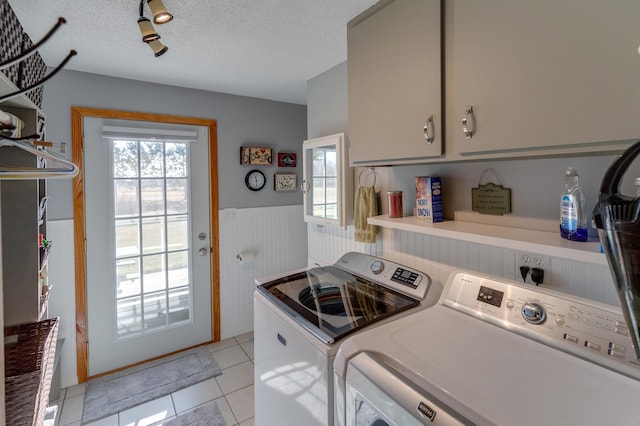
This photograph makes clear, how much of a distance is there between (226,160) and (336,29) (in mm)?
1654

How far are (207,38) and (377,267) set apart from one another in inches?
63.9

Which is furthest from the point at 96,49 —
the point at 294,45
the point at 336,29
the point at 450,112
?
the point at 450,112

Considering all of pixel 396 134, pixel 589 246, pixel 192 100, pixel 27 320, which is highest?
pixel 192 100

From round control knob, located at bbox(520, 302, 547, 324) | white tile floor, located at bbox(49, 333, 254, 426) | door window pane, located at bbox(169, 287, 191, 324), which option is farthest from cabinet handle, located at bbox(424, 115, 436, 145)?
door window pane, located at bbox(169, 287, 191, 324)

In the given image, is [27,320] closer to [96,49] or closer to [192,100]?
[96,49]

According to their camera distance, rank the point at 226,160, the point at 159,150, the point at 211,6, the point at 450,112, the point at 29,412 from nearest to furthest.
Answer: the point at 29,412, the point at 450,112, the point at 211,6, the point at 159,150, the point at 226,160

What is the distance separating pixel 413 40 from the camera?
3.94 feet

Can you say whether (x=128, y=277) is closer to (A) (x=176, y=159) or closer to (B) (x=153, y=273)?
(B) (x=153, y=273)

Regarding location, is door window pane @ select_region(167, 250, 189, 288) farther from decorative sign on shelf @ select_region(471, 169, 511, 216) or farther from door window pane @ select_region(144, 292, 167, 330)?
decorative sign on shelf @ select_region(471, 169, 511, 216)

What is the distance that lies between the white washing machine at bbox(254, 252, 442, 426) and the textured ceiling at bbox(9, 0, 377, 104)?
131cm

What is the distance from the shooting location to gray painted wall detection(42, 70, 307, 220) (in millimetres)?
2281

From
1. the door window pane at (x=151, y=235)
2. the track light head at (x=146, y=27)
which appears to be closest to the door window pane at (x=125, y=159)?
the door window pane at (x=151, y=235)

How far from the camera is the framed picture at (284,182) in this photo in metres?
3.27

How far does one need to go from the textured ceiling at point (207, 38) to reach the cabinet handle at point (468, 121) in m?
0.82
